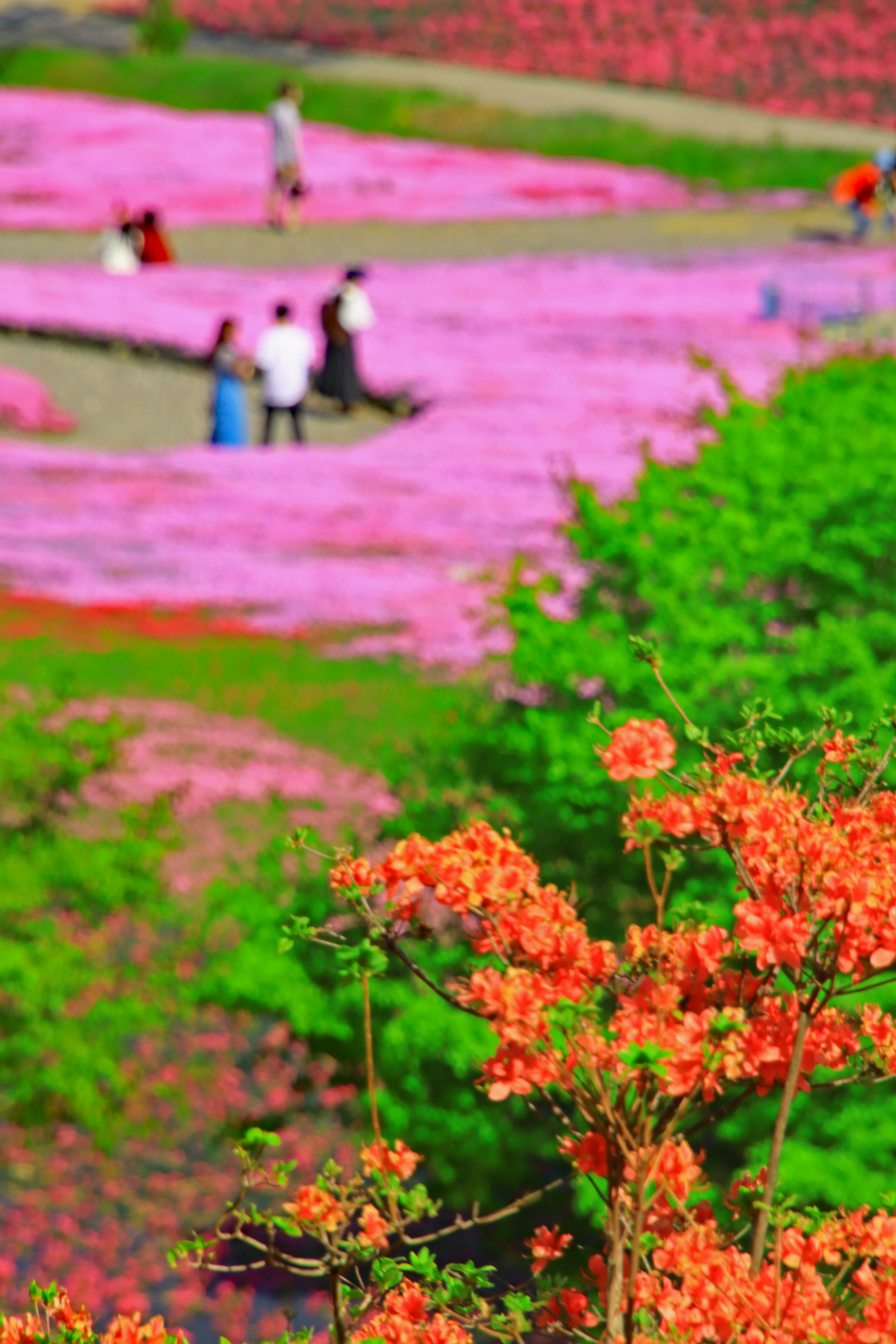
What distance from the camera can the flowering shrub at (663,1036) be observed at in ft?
8.59

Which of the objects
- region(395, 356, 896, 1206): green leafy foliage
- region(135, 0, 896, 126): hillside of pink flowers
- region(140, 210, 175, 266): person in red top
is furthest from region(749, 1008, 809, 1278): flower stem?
region(135, 0, 896, 126): hillside of pink flowers

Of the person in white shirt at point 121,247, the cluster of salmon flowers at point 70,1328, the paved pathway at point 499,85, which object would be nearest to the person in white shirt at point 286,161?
the person in white shirt at point 121,247

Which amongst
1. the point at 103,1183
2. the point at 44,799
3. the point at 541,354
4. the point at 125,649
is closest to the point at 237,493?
the point at 125,649

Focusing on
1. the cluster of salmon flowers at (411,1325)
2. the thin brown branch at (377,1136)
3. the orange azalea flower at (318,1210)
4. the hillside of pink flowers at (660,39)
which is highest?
A: the thin brown branch at (377,1136)

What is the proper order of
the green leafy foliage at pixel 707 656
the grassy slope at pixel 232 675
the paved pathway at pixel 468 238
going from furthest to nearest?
1. the paved pathway at pixel 468 238
2. the grassy slope at pixel 232 675
3. the green leafy foliage at pixel 707 656

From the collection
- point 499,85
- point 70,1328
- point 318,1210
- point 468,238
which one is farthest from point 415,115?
point 70,1328

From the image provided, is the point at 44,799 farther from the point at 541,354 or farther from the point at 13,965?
the point at 541,354

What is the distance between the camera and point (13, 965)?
8719 millimetres

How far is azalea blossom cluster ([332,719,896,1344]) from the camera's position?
103 inches

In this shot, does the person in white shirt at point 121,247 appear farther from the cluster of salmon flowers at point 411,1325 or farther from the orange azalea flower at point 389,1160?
the cluster of salmon flowers at point 411,1325

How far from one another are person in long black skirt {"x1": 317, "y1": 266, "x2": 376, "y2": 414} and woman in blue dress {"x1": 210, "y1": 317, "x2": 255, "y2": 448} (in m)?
1.56

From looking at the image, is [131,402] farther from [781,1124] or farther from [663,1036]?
[781,1124]

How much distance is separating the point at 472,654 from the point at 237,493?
5497 mm

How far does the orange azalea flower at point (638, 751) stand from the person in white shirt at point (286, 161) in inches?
1260
